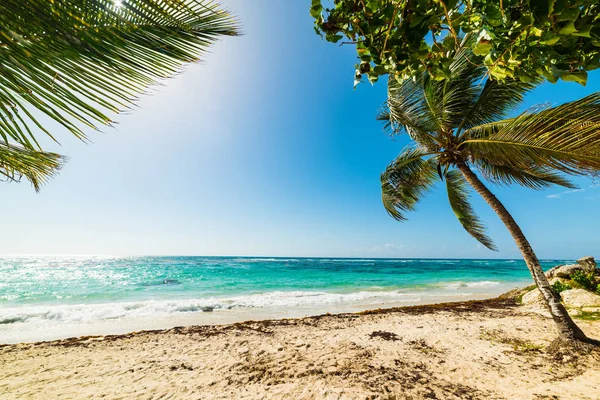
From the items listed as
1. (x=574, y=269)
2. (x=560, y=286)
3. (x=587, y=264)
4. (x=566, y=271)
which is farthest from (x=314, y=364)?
(x=587, y=264)

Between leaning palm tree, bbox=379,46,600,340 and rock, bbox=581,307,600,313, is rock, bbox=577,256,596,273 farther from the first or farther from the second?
leaning palm tree, bbox=379,46,600,340

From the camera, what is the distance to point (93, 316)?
908 centimetres

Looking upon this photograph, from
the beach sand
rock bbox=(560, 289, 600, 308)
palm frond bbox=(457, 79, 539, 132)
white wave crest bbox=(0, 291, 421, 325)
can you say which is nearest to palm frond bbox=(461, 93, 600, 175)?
palm frond bbox=(457, 79, 539, 132)

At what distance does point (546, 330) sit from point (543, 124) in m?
4.86

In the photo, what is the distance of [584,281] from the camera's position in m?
9.51

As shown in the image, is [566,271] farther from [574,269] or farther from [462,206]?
[462,206]

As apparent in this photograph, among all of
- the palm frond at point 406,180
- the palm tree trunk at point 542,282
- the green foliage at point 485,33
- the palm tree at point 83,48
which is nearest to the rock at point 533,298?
the palm tree trunk at point 542,282

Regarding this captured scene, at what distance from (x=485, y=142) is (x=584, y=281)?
1011 centimetres

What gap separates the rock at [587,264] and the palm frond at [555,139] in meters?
12.4

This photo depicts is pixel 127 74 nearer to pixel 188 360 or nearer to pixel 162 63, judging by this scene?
pixel 162 63

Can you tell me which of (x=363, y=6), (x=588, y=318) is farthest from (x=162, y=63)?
(x=588, y=318)

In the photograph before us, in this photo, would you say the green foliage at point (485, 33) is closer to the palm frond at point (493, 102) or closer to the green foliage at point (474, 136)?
the green foliage at point (474, 136)

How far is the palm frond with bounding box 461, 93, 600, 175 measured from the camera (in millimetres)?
2896

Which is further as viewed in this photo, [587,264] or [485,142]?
[587,264]
